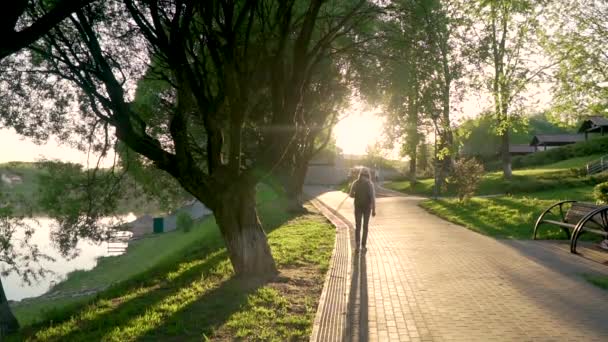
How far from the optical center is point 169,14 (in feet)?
32.6

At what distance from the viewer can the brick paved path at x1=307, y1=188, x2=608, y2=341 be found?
5594 millimetres

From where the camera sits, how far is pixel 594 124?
53.4m

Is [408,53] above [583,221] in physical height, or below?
above

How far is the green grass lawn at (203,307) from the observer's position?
19.5ft

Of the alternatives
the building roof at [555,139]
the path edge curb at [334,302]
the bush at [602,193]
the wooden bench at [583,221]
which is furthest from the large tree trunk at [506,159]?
the building roof at [555,139]

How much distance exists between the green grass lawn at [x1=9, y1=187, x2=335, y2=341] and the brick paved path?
852 mm

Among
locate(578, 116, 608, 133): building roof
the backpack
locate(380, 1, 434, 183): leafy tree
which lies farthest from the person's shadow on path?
locate(578, 116, 608, 133): building roof

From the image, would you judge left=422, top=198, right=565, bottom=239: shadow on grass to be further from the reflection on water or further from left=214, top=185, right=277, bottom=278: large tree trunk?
the reflection on water

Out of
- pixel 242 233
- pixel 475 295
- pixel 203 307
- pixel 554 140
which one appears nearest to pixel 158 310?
pixel 203 307

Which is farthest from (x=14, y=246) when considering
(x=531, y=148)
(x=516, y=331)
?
(x=531, y=148)

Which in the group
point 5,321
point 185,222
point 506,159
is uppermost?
point 506,159

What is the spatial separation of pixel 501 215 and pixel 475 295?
10.6 metres

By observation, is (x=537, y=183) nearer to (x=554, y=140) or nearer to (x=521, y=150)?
(x=554, y=140)

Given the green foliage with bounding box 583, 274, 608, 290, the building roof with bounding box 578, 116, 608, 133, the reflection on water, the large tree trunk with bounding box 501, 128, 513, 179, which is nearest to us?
the green foliage with bounding box 583, 274, 608, 290
